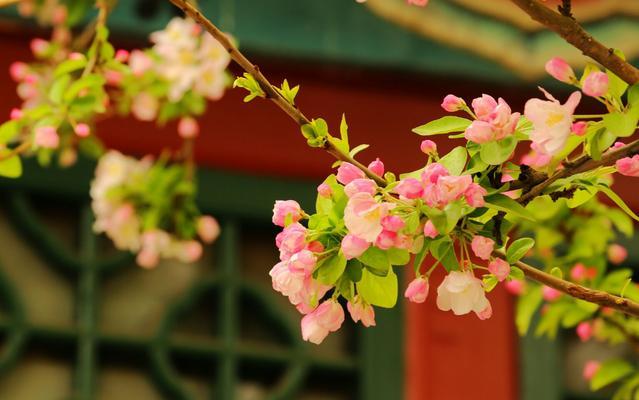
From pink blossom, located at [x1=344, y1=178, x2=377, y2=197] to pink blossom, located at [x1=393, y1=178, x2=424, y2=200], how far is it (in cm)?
3

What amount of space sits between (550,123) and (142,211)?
6.11ft

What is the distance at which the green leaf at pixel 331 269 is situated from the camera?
1.82 metres

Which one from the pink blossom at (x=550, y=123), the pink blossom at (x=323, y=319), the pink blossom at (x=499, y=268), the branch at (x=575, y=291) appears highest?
the pink blossom at (x=550, y=123)

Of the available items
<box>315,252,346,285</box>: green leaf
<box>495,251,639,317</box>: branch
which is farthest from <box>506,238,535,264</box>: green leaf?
<box>315,252,346,285</box>: green leaf

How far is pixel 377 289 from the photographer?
1860 millimetres

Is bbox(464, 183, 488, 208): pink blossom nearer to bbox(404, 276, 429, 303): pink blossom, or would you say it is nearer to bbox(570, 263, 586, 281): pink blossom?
bbox(404, 276, 429, 303): pink blossom

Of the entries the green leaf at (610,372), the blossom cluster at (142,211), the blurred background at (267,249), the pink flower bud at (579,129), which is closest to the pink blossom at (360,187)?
the pink flower bud at (579,129)

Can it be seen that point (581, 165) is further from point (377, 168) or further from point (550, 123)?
point (377, 168)

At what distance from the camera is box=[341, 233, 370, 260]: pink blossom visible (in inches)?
69.3

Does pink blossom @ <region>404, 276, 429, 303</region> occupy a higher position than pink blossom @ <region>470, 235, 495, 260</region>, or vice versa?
pink blossom @ <region>470, 235, 495, 260</region>

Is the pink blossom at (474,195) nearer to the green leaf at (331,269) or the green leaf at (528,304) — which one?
the green leaf at (331,269)

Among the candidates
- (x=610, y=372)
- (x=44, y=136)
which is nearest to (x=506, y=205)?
(x=610, y=372)

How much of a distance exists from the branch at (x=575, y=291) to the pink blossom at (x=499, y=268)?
0.8 inches

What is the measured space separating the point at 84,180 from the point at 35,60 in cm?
34
